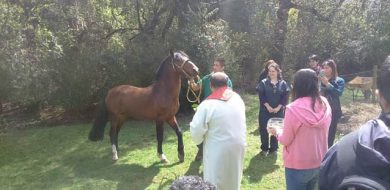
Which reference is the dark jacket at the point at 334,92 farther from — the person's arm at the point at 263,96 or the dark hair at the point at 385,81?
the dark hair at the point at 385,81

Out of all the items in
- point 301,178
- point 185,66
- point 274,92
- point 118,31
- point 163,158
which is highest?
point 118,31

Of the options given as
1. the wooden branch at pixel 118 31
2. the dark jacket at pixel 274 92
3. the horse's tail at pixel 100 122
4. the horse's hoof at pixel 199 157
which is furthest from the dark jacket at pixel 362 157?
the wooden branch at pixel 118 31

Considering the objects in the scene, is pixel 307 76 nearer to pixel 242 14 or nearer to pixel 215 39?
pixel 215 39

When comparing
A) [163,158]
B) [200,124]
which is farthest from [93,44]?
[200,124]

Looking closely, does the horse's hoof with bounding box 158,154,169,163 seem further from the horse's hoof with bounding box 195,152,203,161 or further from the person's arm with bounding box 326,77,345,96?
the person's arm with bounding box 326,77,345,96

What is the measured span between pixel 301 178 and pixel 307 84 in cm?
91

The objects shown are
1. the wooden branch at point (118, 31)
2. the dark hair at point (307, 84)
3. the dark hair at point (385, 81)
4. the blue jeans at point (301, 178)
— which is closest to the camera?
the dark hair at point (385, 81)

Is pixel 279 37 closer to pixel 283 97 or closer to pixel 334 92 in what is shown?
pixel 283 97

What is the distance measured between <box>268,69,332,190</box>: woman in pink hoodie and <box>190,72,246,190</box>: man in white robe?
0.47 meters

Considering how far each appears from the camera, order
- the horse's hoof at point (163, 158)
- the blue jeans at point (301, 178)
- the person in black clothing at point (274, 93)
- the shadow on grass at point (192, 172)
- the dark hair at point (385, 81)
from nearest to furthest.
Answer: the dark hair at point (385, 81) → the blue jeans at point (301, 178) → the shadow on grass at point (192, 172) → the person in black clothing at point (274, 93) → the horse's hoof at point (163, 158)

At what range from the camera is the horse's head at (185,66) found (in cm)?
707

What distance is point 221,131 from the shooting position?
4.27 m

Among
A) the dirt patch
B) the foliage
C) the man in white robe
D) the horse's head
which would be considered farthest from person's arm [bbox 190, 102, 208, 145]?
the foliage

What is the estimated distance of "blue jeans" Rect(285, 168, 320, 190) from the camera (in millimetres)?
3980
